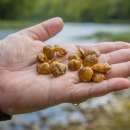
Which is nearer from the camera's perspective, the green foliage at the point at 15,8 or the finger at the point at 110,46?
the finger at the point at 110,46

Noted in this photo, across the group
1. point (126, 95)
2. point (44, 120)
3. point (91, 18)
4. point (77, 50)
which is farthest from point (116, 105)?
point (91, 18)

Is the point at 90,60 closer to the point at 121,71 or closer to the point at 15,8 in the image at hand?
the point at 121,71

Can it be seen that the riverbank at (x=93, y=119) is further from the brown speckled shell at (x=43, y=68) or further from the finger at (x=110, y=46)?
the brown speckled shell at (x=43, y=68)

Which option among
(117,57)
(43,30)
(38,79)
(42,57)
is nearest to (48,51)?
(42,57)

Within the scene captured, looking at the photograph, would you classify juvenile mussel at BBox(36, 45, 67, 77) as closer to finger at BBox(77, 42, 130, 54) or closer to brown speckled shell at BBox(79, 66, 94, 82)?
brown speckled shell at BBox(79, 66, 94, 82)

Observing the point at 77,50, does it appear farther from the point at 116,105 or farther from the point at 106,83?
the point at 116,105

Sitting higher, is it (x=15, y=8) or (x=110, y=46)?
(x=110, y=46)

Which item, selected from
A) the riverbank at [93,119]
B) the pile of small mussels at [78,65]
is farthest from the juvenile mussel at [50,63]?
the riverbank at [93,119]
